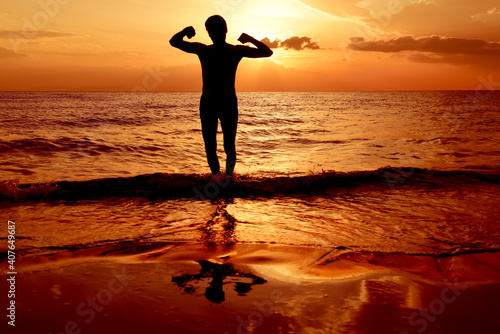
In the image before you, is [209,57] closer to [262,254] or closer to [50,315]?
[262,254]

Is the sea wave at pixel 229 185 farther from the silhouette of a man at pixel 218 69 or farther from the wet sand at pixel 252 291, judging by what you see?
the wet sand at pixel 252 291

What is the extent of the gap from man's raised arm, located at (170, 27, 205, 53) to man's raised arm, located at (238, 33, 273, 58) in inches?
22.1

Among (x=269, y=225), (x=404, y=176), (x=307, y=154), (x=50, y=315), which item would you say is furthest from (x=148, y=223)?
(x=307, y=154)

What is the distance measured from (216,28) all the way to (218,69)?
52cm

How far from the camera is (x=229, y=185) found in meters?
5.93

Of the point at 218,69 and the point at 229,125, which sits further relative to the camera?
the point at 229,125

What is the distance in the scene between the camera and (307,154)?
10430 mm

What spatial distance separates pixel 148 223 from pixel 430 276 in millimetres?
2843

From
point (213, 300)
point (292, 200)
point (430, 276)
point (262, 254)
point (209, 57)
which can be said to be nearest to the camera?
point (213, 300)

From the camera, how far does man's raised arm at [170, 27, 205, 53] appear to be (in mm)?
4641

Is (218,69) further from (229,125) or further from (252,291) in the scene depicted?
(252,291)

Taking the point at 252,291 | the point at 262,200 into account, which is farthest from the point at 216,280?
the point at 262,200

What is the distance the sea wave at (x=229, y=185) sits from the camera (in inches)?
221

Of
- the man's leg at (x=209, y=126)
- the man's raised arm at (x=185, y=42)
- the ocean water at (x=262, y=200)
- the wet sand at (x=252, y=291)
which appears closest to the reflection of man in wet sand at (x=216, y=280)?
the wet sand at (x=252, y=291)
